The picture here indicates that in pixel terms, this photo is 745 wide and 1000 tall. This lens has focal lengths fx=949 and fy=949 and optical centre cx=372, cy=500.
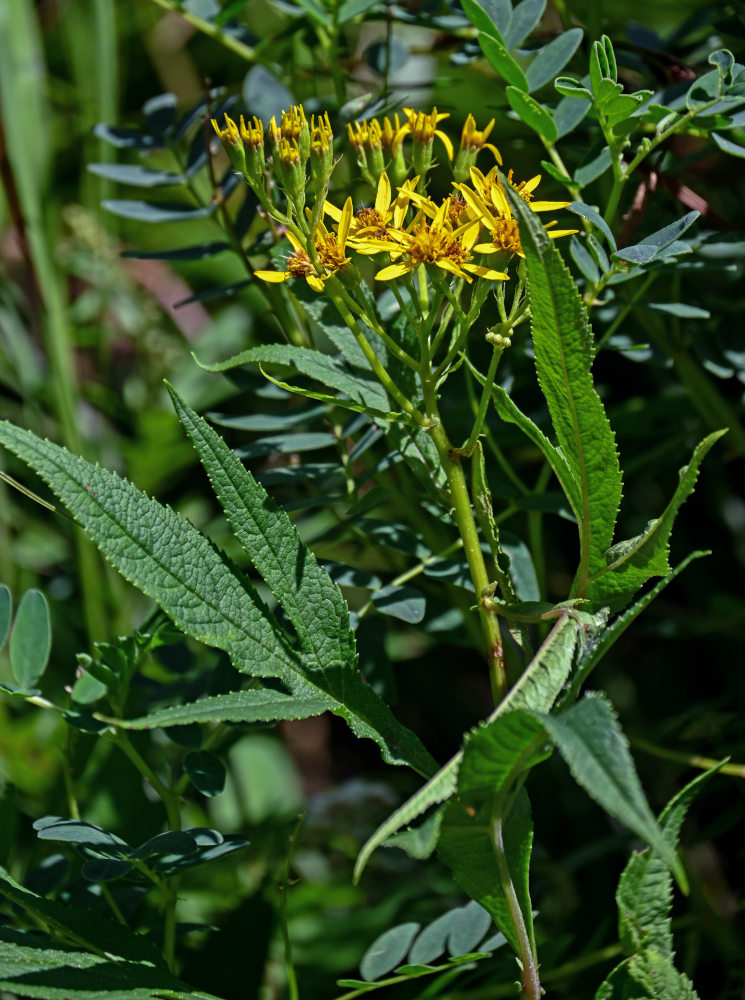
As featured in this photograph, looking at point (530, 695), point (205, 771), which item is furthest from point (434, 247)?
point (205, 771)

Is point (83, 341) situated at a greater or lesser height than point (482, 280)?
lesser

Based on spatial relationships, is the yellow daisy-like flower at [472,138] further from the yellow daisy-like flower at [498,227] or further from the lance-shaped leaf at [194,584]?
the lance-shaped leaf at [194,584]

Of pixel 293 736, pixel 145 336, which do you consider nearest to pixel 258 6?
pixel 145 336

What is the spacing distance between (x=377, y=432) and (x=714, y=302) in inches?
13.9

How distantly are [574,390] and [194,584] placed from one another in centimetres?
20

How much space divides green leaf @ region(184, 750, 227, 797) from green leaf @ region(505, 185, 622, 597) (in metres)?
0.24

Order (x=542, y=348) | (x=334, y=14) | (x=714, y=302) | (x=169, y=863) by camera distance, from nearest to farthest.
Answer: (x=542, y=348) → (x=169, y=863) → (x=334, y=14) → (x=714, y=302)

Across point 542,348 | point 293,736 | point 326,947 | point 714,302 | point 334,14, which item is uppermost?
point 334,14

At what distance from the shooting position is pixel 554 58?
25.0 inches

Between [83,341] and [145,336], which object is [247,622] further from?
[83,341]

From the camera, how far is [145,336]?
1.21 metres

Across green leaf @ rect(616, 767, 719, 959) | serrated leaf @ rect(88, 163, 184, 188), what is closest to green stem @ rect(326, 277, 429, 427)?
green leaf @ rect(616, 767, 719, 959)

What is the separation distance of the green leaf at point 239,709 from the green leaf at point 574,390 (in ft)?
0.47

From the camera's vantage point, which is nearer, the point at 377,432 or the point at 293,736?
the point at 377,432
